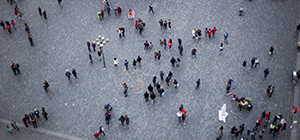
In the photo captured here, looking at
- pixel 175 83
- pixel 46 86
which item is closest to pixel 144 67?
pixel 175 83

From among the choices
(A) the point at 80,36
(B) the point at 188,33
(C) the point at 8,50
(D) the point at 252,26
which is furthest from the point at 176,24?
(C) the point at 8,50

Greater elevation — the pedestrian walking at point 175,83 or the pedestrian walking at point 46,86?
the pedestrian walking at point 175,83

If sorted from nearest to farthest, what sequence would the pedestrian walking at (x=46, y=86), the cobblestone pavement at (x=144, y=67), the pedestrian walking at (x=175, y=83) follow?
1. the cobblestone pavement at (x=144, y=67)
2. the pedestrian walking at (x=175, y=83)
3. the pedestrian walking at (x=46, y=86)

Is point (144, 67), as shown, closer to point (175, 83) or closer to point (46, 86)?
point (175, 83)

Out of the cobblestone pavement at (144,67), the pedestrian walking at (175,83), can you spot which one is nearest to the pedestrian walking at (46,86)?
the cobblestone pavement at (144,67)

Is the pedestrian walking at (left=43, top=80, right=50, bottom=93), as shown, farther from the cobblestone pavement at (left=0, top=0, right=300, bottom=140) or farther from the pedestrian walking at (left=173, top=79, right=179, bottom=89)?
the pedestrian walking at (left=173, top=79, right=179, bottom=89)

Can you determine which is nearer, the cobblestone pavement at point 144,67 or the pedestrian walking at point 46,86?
the cobblestone pavement at point 144,67

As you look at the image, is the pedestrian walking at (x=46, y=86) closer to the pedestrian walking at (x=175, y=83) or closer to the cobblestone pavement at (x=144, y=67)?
the cobblestone pavement at (x=144, y=67)

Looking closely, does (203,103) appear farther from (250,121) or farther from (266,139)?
(266,139)

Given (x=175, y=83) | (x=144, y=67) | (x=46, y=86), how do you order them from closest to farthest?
1. (x=175, y=83)
2. (x=46, y=86)
3. (x=144, y=67)
